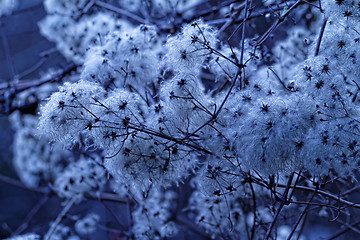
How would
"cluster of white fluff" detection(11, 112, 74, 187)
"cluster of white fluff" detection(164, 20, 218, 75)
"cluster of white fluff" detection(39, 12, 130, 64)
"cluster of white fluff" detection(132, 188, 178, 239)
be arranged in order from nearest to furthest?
"cluster of white fluff" detection(164, 20, 218, 75) → "cluster of white fluff" detection(132, 188, 178, 239) → "cluster of white fluff" detection(39, 12, 130, 64) → "cluster of white fluff" detection(11, 112, 74, 187)

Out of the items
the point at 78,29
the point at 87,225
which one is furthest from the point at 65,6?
the point at 87,225

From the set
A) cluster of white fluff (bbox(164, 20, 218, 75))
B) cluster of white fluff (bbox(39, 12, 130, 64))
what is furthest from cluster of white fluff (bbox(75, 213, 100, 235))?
cluster of white fluff (bbox(164, 20, 218, 75))

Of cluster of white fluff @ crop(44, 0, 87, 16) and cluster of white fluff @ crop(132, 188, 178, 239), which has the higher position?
cluster of white fluff @ crop(44, 0, 87, 16)

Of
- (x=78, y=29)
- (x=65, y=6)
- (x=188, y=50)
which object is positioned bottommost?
(x=188, y=50)

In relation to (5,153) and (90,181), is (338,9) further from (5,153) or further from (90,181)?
(5,153)

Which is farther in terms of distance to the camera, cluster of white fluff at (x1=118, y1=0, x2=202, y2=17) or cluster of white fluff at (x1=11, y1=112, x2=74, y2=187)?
cluster of white fluff at (x1=11, y1=112, x2=74, y2=187)

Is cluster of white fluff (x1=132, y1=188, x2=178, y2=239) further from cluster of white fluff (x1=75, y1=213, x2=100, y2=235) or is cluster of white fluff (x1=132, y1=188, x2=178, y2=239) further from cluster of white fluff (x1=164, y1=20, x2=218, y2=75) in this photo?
cluster of white fluff (x1=164, y1=20, x2=218, y2=75)

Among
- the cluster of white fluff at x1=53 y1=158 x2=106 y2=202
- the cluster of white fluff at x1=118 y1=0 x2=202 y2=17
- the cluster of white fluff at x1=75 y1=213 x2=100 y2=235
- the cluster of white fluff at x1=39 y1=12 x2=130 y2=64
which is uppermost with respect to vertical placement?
the cluster of white fluff at x1=118 y1=0 x2=202 y2=17

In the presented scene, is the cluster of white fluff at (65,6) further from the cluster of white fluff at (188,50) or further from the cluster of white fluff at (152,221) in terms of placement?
the cluster of white fluff at (188,50)

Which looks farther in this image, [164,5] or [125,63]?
[164,5]

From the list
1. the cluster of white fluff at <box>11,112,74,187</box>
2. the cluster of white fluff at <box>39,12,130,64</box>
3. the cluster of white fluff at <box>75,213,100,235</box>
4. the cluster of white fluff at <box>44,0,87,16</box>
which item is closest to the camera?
the cluster of white fluff at <box>39,12,130,64</box>

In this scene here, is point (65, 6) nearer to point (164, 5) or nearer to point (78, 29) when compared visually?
point (78, 29)
